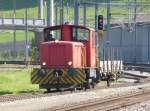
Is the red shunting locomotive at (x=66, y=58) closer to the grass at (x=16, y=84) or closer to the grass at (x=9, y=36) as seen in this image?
the grass at (x=16, y=84)

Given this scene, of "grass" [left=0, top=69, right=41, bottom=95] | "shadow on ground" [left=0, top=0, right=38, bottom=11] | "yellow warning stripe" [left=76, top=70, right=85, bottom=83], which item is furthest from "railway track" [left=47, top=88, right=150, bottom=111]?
"shadow on ground" [left=0, top=0, right=38, bottom=11]

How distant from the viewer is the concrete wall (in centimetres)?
8556

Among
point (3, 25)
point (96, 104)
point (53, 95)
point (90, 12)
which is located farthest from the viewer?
point (90, 12)

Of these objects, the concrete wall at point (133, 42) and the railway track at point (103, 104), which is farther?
the concrete wall at point (133, 42)

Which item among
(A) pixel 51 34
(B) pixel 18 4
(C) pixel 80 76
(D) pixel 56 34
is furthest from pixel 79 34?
(B) pixel 18 4

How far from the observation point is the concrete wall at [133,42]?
85.6m

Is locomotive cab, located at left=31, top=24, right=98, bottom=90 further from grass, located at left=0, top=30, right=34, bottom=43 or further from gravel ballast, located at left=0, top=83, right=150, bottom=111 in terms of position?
grass, located at left=0, top=30, right=34, bottom=43

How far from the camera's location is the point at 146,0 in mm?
132500

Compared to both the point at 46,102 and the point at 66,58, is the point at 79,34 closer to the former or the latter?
the point at 66,58

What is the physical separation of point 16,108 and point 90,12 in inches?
5156

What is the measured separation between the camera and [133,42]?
87.8m

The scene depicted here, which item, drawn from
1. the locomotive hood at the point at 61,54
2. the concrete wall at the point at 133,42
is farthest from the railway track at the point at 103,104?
the concrete wall at the point at 133,42

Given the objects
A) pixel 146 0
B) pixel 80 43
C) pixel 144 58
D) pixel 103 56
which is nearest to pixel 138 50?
pixel 144 58

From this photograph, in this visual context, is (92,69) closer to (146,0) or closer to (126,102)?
(126,102)
